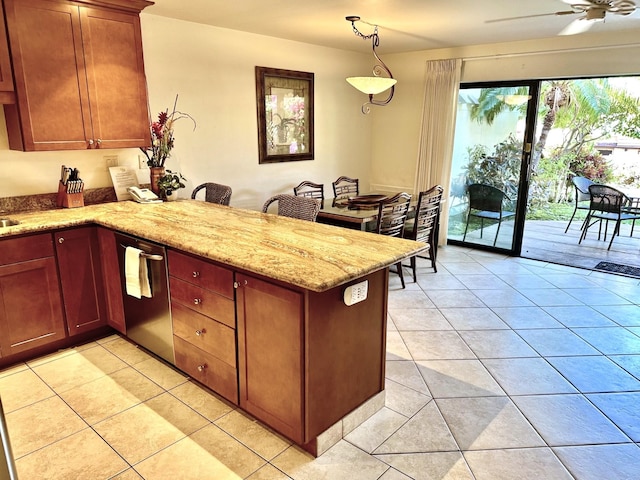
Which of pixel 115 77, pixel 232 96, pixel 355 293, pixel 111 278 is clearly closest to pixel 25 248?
pixel 111 278

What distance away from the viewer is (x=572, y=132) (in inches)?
298

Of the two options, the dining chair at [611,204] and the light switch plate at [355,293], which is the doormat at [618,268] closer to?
the dining chair at [611,204]

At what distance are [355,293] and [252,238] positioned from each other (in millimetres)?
707

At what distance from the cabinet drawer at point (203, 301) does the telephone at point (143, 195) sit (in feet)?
4.08

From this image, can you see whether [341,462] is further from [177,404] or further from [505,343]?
[505,343]

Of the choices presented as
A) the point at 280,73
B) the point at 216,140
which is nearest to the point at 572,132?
the point at 280,73

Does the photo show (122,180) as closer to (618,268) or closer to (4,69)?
(4,69)

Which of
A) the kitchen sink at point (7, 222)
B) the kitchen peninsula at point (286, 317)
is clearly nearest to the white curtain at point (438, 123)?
the kitchen peninsula at point (286, 317)

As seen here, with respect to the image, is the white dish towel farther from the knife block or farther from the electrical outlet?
the electrical outlet

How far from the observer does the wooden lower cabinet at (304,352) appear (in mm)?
1918

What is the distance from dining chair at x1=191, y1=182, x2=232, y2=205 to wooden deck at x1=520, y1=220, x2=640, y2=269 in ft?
12.4

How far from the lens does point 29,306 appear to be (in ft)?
9.27

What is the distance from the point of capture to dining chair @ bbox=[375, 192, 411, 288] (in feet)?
12.9

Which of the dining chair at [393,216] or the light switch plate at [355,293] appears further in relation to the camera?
the dining chair at [393,216]
